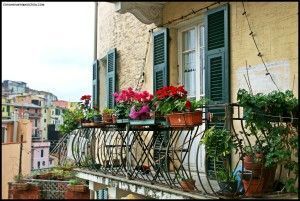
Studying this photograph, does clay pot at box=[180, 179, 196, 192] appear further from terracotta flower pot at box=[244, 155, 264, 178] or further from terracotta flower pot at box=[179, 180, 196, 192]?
terracotta flower pot at box=[244, 155, 264, 178]

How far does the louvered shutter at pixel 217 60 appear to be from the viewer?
19.9 ft

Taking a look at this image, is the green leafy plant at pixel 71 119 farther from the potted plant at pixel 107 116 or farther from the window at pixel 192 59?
the window at pixel 192 59

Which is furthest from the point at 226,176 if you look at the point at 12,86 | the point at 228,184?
the point at 12,86

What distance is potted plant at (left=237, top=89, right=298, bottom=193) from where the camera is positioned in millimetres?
4363

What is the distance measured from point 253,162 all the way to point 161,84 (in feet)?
10.9

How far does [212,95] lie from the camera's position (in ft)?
20.6

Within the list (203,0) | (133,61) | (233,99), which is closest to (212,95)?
(233,99)

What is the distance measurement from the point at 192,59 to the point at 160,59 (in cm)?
77

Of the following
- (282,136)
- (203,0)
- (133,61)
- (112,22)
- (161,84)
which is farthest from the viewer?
(112,22)

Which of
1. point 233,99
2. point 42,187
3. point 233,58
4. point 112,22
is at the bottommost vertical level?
point 42,187

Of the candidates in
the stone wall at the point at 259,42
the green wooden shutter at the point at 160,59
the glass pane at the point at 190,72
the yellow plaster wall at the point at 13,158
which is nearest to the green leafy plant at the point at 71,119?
the stone wall at the point at 259,42

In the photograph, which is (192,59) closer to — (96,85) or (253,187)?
(253,187)

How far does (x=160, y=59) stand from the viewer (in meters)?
7.78

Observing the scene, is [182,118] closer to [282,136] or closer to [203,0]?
[282,136]
